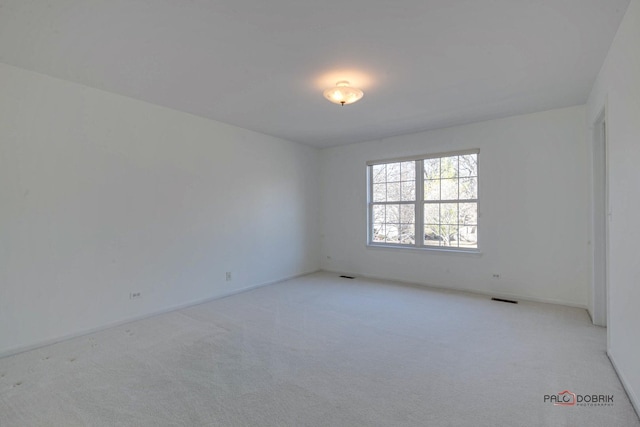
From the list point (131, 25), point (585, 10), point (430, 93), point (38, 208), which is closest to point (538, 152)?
point (430, 93)

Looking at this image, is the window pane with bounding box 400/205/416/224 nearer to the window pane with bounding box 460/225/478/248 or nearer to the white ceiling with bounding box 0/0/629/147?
the window pane with bounding box 460/225/478/248

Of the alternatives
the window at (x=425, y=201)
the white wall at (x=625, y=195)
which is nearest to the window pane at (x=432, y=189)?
the window at (x=425, y=201)

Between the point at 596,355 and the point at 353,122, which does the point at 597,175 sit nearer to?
the point at 596,355

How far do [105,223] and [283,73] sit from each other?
248cm

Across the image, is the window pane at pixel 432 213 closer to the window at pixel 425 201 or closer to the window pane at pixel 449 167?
the window at pixel 425 201

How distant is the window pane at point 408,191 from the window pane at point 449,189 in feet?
1.62

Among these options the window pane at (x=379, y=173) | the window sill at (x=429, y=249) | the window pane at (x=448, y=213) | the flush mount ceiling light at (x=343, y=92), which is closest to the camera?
the flush mount ceiling light at (x=343, y=92)

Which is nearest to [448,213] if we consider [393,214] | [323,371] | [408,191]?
[408,191]

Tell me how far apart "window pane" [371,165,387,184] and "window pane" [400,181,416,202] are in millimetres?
388

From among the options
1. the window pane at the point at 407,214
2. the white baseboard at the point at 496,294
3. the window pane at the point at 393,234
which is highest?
the window pane at the point at 407,214

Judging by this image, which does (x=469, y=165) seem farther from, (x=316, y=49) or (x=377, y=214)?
(x=316, y=49)

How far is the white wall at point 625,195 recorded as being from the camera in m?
1.92

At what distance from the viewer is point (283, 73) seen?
9.51 feet

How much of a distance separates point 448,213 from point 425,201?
41 centimetres
